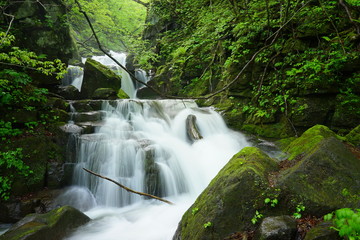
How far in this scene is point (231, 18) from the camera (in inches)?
292

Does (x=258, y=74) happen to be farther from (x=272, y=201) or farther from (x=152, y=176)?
(x=272, y=201)

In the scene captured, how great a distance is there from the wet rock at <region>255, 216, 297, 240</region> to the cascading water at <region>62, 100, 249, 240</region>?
84.1 inches

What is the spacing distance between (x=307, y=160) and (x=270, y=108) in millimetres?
4621

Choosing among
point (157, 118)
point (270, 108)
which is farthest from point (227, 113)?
point (157, 118)

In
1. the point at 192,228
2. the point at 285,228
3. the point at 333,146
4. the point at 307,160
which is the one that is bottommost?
the point at 192,228

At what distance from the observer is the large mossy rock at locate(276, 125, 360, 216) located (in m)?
2.36

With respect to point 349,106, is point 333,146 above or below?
below

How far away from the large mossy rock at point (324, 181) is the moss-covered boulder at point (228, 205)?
0.34 metres

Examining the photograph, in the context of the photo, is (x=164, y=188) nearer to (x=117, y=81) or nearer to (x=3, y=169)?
(x=3, y=169)

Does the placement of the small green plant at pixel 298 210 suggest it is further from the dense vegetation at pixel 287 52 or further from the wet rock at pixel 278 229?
the dense vegetation at pixel 287 52

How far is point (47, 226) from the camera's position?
3.53 m

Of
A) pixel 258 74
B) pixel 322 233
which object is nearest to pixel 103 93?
pixel 258 74

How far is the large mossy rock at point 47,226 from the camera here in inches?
130

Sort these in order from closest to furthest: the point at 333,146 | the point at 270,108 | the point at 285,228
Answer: the point at 285,228, the point at 333,146, the point at 270,108
